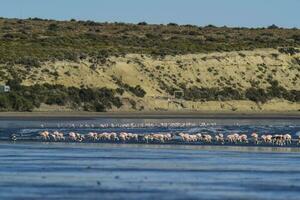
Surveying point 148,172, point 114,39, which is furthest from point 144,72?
point 148,172

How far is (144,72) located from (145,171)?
68.4 metres

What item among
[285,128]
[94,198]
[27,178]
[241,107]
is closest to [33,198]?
[94,198]

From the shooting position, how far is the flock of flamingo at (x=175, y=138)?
43.6 m

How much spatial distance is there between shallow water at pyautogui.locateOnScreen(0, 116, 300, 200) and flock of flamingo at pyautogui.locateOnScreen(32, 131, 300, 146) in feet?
7.39

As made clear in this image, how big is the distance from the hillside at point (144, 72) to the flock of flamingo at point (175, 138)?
31.7 metres

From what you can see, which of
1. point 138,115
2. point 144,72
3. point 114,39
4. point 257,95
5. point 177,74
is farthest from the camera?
point 114,39

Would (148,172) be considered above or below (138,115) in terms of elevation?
below

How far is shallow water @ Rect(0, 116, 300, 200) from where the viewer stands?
79.5 feet

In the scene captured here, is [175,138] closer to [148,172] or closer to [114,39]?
[148,172]

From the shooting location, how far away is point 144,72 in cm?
9794

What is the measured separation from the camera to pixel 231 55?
4269 inches

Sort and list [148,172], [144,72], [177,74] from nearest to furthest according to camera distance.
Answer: [148,172]
[144,72]
[177,74]

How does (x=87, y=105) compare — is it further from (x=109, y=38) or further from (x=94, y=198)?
(x=94, y=198)

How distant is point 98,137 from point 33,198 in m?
23.1
